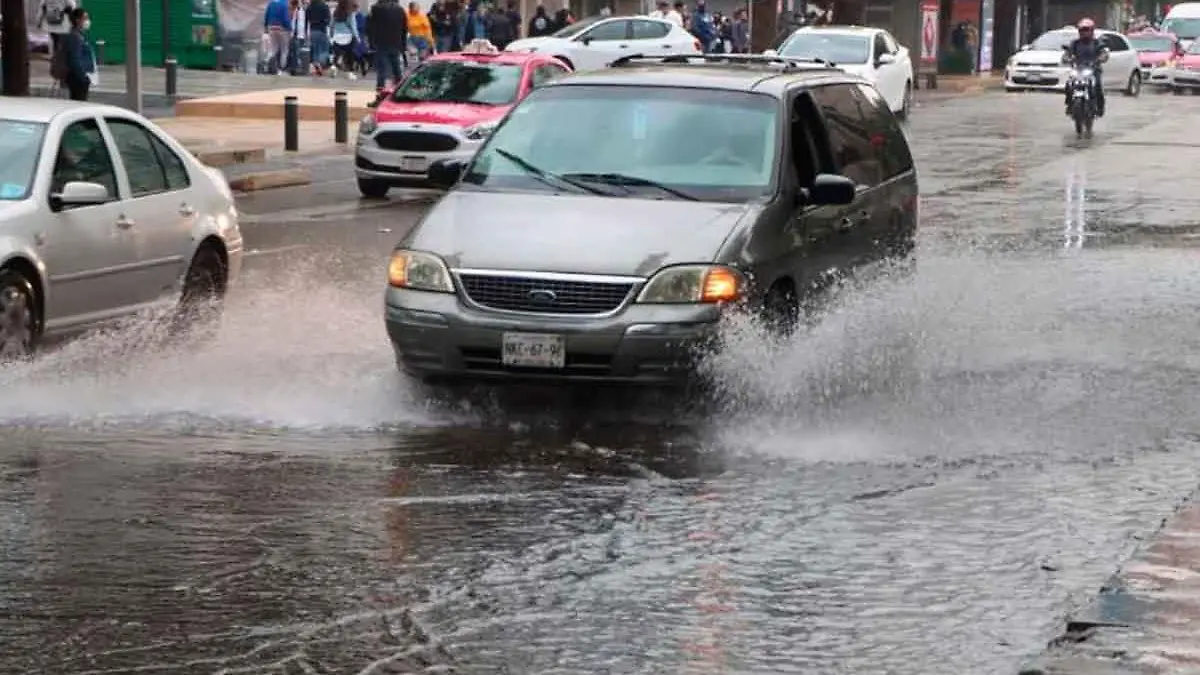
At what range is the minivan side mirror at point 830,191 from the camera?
10727 mm

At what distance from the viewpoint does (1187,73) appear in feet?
176

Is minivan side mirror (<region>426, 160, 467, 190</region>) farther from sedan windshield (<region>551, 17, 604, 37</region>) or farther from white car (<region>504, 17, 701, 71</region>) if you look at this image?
sedan windshield (<region>551, 17, 604, 37</region>)

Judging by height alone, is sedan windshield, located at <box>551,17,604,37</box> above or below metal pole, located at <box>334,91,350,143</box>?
above

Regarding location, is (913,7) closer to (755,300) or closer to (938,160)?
(938,160)

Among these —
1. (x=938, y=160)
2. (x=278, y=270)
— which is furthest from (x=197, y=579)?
(x=938, y=160)

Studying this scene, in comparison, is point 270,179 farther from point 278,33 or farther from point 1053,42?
point 1053,42

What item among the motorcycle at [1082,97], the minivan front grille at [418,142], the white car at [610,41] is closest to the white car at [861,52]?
the white car at [610,41]

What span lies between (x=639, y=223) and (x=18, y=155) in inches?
129

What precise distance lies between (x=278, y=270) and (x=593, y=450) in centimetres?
715

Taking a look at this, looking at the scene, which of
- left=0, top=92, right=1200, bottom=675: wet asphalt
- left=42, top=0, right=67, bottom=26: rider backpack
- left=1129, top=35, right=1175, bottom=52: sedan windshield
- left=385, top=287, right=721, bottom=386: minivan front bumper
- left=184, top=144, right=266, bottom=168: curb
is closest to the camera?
left=0, top=92, right=1200, bottom=675: wet asphalt

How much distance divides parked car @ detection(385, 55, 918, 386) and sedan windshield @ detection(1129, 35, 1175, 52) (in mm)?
48208

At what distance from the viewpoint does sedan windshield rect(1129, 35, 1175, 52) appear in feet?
192

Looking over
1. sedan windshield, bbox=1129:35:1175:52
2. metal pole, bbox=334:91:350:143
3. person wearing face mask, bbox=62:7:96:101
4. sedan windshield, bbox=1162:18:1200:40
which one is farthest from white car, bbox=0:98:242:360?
sedan windshield, bbox=1162:18:1200:40

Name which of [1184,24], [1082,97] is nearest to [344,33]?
[1082,97]
